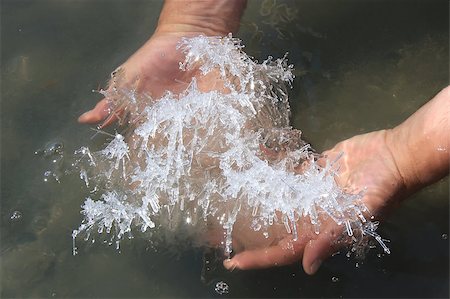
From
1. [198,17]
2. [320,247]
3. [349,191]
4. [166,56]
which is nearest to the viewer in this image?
[320,247]

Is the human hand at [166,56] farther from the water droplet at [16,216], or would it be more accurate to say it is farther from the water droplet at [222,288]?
the water droplet at [222,288]

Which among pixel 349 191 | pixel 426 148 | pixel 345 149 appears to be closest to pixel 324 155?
pixel 345 149

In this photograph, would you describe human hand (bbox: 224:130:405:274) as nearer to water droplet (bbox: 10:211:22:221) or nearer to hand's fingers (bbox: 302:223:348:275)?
hand's fingers (bbox: 302:223:348:275)


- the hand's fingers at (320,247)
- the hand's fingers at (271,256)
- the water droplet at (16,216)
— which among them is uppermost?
the hand's fingers at (320,247)

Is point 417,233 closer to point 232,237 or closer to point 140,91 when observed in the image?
point 232,237

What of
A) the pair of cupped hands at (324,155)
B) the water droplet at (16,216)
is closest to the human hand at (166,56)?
the pair of cupped hands at (324,155)

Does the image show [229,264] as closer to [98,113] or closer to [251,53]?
[98,113]
